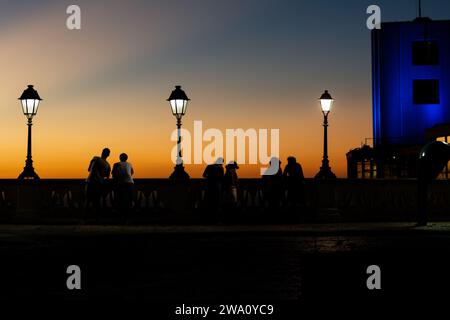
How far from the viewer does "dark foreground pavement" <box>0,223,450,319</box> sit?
4965 millimetres

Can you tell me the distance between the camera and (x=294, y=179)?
2220 cm

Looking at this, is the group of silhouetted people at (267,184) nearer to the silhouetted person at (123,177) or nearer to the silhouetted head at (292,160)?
the silhouetted head at (292,160)

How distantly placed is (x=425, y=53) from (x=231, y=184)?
42.8 m

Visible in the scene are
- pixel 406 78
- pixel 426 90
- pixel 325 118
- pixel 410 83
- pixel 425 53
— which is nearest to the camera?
pixel 325 118

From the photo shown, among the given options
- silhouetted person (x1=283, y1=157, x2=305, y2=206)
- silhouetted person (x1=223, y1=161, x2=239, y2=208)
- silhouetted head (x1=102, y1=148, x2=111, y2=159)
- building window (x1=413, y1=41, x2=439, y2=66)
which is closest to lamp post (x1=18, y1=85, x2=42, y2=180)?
silhouetted head (x1=102, y1=148, x2=111, y2=159)

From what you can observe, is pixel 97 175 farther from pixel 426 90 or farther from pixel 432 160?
pixel 426 90

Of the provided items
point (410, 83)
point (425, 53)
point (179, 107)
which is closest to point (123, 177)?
point (179, 107)

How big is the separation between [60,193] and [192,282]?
1392cm

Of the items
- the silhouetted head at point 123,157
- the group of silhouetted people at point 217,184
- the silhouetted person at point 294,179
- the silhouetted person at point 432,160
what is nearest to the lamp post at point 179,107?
the group of silhouetted people at point 217,184

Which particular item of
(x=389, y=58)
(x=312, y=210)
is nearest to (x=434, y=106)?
(x=389, y=58)

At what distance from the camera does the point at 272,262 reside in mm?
12578

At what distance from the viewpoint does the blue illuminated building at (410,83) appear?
60.8 m
